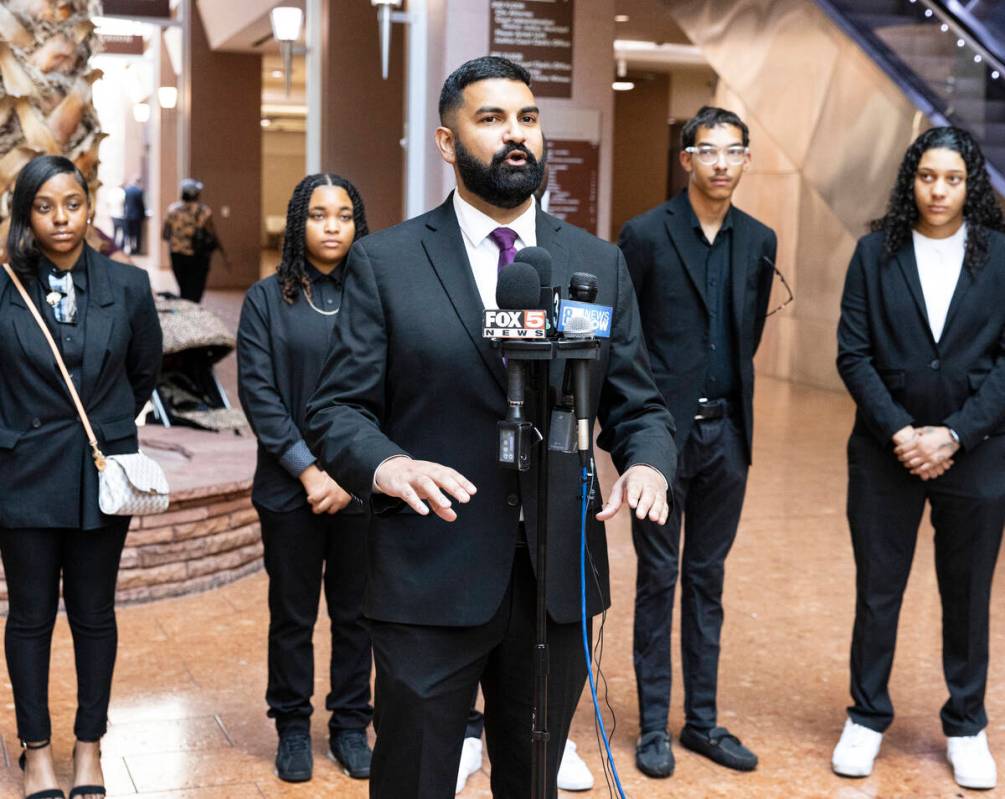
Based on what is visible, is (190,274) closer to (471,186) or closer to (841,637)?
(841,637)

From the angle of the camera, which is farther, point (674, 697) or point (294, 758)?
point (674, 697)

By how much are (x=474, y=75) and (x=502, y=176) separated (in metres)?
0.20

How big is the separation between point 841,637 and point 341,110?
12428 mm

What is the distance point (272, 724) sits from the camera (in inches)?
179

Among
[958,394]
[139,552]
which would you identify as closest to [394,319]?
[958,394]

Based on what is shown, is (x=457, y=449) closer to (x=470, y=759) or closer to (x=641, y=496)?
(x=641, y=496)

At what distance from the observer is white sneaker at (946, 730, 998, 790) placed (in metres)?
4.18

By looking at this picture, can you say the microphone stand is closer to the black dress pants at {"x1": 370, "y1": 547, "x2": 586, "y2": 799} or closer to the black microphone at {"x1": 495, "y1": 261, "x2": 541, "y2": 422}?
the black microphone at {"x1": 495, "y1": 261, "x2": 541, "y2": 422}

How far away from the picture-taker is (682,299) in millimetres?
4328

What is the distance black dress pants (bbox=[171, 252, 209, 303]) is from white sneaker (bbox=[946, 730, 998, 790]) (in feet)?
45.4

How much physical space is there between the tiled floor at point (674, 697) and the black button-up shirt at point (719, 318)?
45.6 inches

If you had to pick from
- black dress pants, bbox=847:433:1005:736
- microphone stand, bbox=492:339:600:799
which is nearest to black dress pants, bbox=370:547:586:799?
microphone stand, bbox=492:339:600:799

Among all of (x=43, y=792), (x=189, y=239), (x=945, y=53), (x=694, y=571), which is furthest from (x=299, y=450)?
(x=189, y=239)

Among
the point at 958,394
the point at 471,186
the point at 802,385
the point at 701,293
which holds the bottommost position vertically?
the point at 802,385
